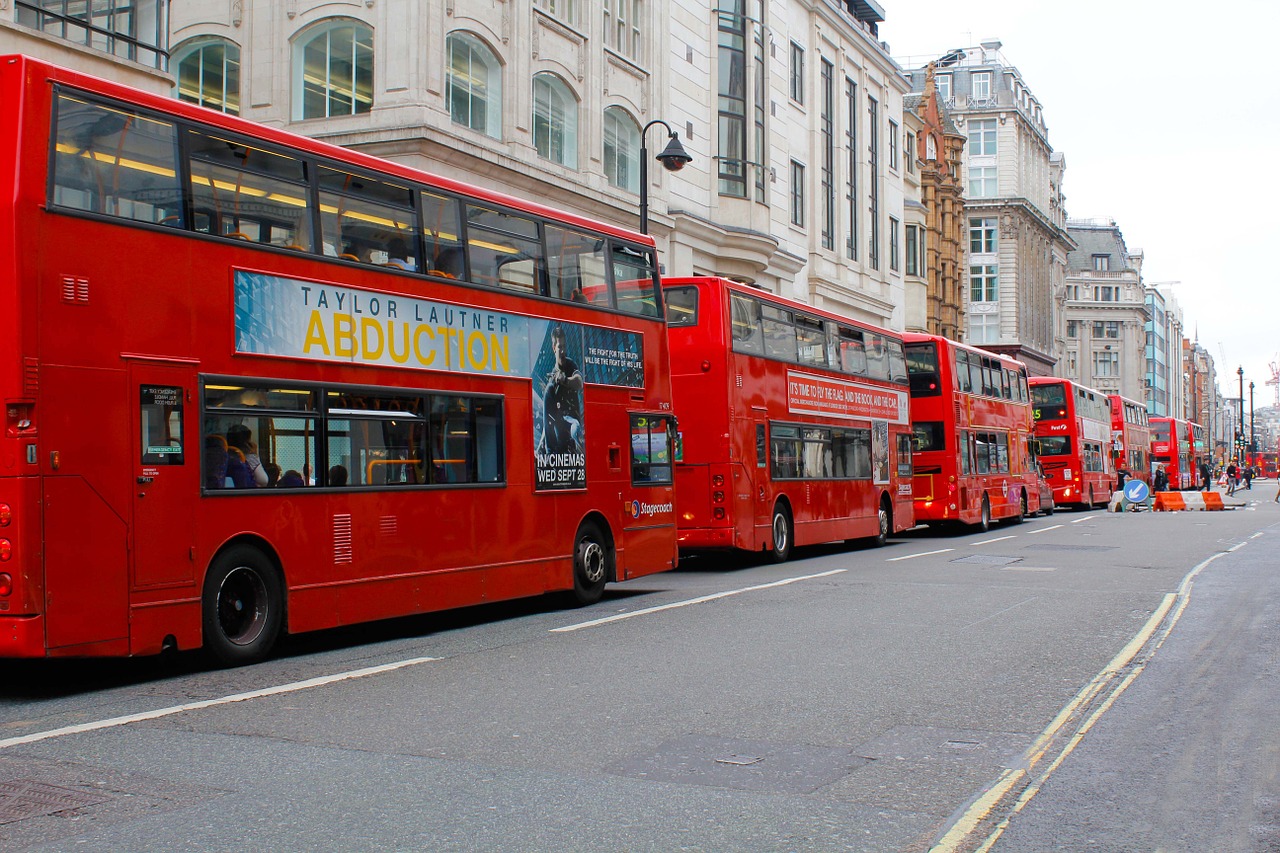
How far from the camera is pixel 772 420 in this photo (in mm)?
20953

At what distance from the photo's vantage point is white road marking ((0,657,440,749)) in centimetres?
704

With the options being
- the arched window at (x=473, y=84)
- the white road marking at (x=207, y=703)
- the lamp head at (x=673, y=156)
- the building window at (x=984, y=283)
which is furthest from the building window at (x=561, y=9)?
the building window at (x=984, y=283)

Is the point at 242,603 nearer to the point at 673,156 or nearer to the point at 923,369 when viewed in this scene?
the point at 673,156

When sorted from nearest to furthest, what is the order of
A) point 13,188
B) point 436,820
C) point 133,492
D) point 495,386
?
1. point 436,820
2. point 13,188
3. point 133,492
4. point 495,386

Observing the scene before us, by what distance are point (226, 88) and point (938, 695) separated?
22.1m

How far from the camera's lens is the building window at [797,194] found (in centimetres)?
4389

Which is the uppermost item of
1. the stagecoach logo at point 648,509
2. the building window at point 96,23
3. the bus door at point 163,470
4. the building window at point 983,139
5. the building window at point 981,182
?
the building window at point 983,139

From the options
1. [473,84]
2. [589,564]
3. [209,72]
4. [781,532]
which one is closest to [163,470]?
[589,564]

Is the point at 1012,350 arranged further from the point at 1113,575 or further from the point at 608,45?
the point at 1113,575

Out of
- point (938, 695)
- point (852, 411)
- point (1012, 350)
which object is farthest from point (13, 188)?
point (1012, 350)

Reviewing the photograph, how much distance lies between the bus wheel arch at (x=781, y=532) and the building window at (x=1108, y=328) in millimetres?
121238

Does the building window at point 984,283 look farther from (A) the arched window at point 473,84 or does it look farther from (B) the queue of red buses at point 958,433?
(A) the arched window at point 473,84

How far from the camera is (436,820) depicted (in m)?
5.33

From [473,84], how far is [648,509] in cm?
1389
